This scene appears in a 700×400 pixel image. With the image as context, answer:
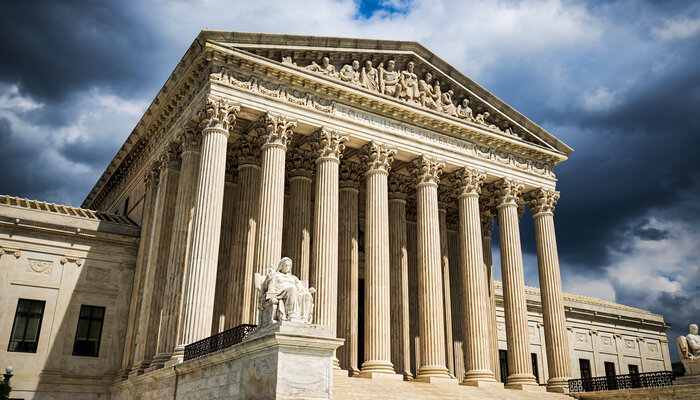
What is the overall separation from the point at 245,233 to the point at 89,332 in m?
9.26

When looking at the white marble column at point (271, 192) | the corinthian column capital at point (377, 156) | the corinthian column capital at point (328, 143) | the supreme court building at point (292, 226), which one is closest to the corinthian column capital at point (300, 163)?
the supreme court building at point (292, 226)

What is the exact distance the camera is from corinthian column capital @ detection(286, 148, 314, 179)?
102ft

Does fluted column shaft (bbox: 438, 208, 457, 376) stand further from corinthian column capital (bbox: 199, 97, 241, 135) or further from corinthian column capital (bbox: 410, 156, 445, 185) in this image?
corinthian column capital (bbox: 199, 97, 241, 135)

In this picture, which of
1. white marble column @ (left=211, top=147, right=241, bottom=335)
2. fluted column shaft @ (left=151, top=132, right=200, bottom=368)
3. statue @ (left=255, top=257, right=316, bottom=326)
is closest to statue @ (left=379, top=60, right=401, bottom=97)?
white marble column @ (left=211, top=147, right=241, bottom=335)

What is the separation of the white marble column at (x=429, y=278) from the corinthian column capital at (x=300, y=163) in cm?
534

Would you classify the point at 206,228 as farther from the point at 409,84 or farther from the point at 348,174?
the point at 409,84

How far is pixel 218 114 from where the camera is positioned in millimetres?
25484

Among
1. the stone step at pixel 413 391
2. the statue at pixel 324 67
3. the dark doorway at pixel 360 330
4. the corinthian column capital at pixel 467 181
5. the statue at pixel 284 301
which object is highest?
the statue at pixel 324 67

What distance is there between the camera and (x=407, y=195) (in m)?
36.9

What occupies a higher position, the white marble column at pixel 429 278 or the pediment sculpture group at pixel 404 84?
the pediment sculpture group at pixel 404 84

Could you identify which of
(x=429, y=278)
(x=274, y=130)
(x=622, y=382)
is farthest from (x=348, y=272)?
(x=622, y=382)

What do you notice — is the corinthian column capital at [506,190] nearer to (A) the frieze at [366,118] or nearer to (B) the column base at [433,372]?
(A) the frieze at [366,118]

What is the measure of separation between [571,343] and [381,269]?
28.5 meters

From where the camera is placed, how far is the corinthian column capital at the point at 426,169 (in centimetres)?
3092
